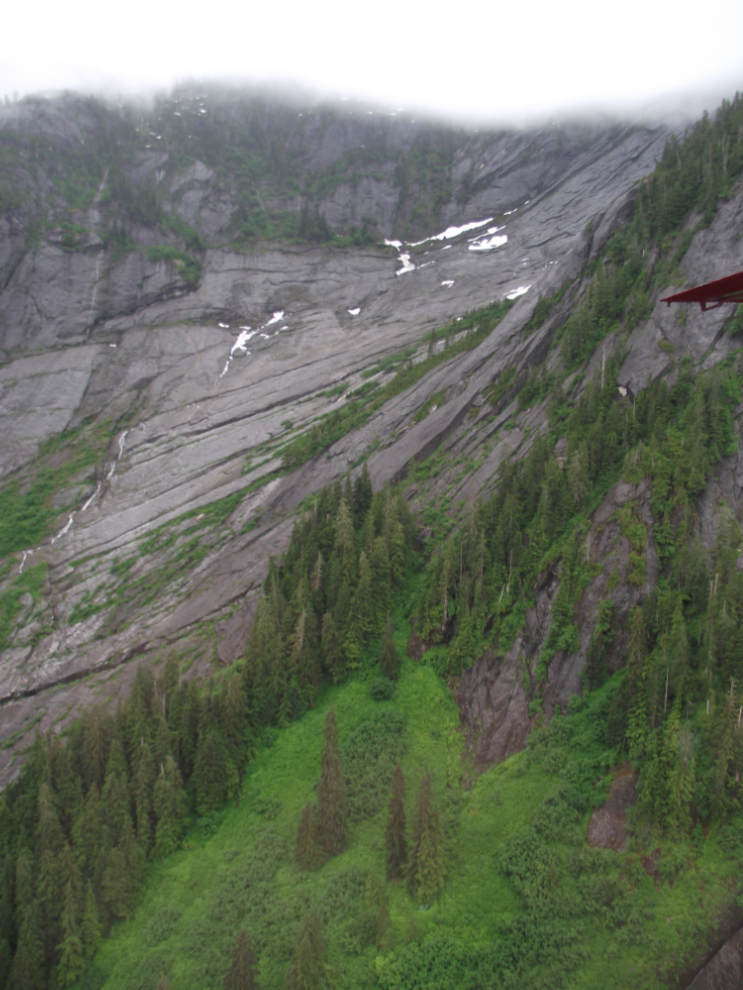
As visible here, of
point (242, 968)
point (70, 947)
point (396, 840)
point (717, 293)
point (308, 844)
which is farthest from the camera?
point (308, 844)

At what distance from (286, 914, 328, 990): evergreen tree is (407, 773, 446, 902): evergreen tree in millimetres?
4262

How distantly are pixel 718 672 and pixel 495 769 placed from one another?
37.0ft

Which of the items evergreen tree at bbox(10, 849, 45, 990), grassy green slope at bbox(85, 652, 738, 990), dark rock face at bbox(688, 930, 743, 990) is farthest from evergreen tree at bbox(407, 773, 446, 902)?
evergreen tree at bbox(10, 849, 45, 990)

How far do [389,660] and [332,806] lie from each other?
367 inches

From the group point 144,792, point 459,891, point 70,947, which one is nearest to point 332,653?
point 144,792

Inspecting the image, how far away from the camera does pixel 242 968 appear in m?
23.6

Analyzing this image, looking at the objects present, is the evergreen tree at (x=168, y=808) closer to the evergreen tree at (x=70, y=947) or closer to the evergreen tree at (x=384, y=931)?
the evergreen tree at (x=70, y=947)

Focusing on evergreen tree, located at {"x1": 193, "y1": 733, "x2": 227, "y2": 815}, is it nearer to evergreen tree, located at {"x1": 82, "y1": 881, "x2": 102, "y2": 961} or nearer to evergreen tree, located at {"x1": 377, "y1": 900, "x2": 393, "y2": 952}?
evergreen tree, located at {"x1": 82, "y1": 881, "x2": 102, "y2": 961}

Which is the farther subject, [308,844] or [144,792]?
[144,792]

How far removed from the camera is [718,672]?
23.7 m

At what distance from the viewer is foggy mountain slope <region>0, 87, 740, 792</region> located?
1984 inches

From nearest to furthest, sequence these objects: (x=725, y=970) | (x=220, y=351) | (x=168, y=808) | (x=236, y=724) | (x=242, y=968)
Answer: (x=725, y=970)
(x=242, y=968)
(x=168, y=808)
(x=236, y=724)
(x=220, y=351)

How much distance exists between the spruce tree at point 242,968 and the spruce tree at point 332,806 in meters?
5.66

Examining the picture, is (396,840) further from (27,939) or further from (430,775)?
(27,939)
